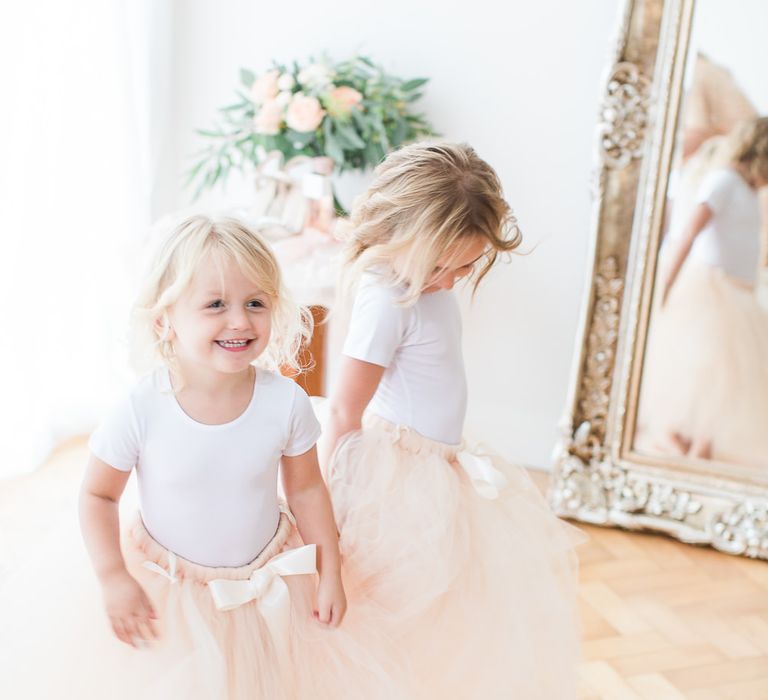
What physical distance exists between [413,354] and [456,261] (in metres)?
0.19

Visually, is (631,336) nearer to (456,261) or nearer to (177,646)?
(456,261)

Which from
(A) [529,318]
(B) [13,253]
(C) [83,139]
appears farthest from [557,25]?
(B) [13,253]

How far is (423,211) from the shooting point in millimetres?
1223

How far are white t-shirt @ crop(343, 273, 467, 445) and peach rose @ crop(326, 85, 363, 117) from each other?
1.11m

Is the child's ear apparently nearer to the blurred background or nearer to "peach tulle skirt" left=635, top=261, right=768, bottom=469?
the blurred background

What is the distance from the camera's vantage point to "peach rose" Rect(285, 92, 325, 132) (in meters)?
2.34

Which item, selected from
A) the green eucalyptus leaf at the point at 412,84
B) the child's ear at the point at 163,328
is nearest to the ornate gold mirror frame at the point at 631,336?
the green eucalyptus leaf at the point at 412,84

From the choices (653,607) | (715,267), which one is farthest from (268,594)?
(715,267)

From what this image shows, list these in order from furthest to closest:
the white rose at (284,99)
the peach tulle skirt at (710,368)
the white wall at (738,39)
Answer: the white rose at (284,99) → the peach tulle skirt at (710,368) → the white wall at (738,39)

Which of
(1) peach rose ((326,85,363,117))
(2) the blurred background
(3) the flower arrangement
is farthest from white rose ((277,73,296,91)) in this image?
(2) the blurred background

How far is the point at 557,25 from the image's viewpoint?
97.3 inches

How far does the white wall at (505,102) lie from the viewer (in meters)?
2.51

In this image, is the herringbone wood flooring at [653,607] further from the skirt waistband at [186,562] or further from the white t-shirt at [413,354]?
the white t-shirt at [413,354]

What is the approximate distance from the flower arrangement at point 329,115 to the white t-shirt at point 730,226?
2.79ft
